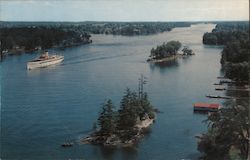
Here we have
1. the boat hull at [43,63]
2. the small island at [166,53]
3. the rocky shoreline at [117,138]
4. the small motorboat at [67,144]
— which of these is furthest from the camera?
the small island at [166,53]

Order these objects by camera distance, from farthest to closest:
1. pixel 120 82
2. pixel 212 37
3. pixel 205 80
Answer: pixel 212 37
pixel 205 80
pixel 120 82

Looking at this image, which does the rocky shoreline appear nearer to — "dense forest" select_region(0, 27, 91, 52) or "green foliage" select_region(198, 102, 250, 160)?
"green foliage" select_region(198, 102, 250, 160)

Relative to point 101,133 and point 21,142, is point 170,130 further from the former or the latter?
point 21,142

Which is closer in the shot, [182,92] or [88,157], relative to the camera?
[88,157]

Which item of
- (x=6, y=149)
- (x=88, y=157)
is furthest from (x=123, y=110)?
(x=6, y=149)

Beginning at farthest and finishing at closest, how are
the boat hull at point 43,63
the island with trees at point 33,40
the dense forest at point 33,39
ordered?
the dense forest at point 33,39
the island with trees at point 33,40
the boat hull at point 43,63

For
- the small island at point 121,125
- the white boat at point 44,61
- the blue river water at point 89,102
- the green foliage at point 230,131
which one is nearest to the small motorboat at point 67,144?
the blue river water at point 89,102

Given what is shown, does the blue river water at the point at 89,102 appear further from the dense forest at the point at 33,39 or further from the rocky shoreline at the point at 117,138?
the dense forest at the point at 33,39

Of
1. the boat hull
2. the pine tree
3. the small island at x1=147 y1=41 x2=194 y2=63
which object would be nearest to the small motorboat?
the pine tree
